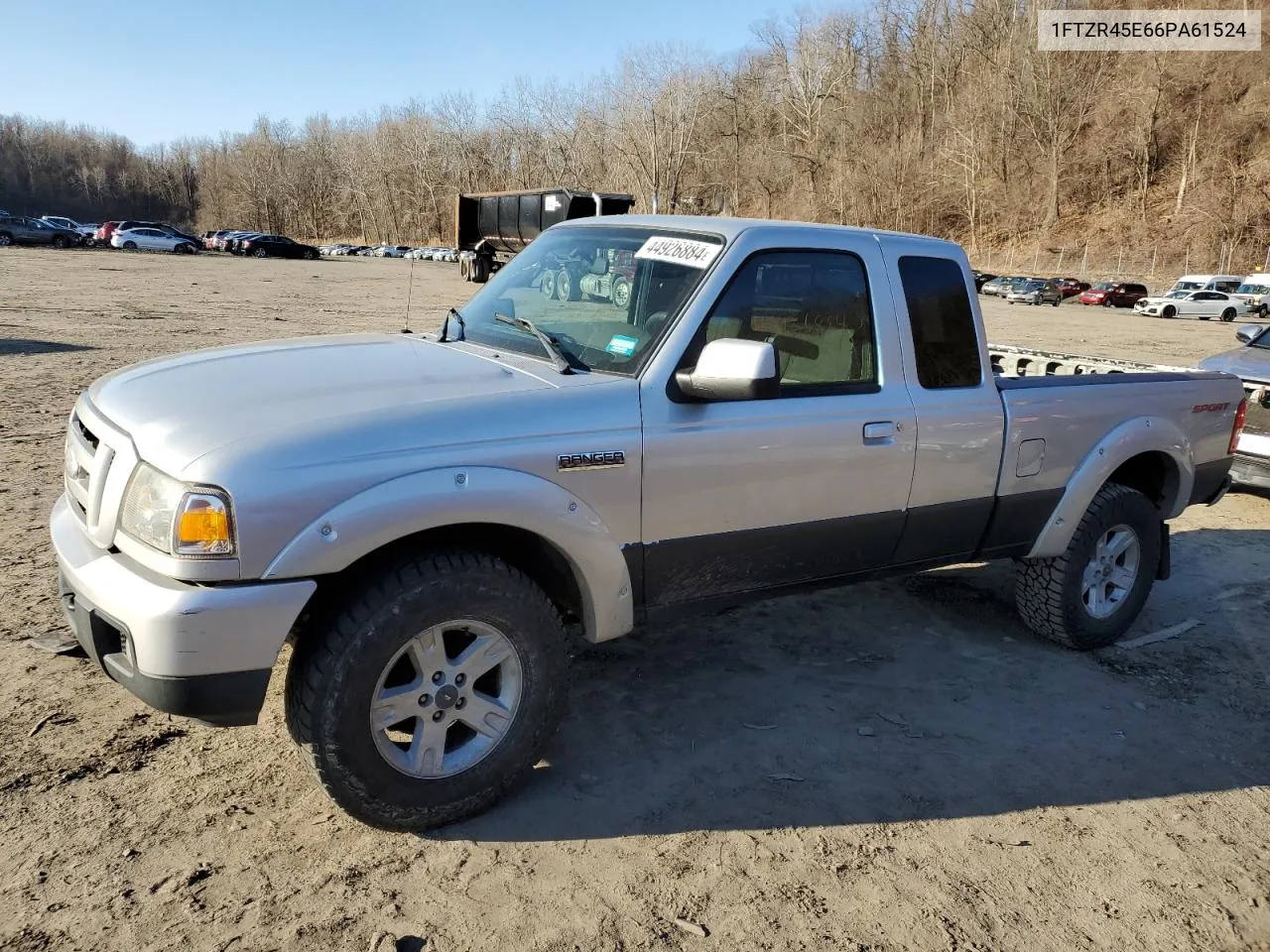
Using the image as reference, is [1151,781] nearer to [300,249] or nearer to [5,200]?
[300,249]

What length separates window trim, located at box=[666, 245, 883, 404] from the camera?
131 inches

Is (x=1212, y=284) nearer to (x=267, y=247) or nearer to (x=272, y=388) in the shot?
(x=272, y=388)

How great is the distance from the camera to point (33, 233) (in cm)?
4694

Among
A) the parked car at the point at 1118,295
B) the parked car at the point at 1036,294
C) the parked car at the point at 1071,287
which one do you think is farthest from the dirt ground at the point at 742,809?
the parked car at the point at 1071,287

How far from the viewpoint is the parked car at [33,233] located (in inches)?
1820

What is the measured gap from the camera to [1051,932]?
2814 millimetres

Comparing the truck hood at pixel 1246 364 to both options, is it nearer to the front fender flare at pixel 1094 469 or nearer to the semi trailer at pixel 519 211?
the front fender flare at pixel 1094 469

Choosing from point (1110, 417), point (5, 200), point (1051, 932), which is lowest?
point (1051, 932)

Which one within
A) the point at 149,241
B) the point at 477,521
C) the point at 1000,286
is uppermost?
the point at 149,241

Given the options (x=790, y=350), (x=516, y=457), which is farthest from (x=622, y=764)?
(x=790, y=350)

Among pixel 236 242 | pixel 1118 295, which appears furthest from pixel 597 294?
pixel 236 242

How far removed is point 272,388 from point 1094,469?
3795mm

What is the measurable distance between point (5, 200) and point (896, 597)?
486 feet

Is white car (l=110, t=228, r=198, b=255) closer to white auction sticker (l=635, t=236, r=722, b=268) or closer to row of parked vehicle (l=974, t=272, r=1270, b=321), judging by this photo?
row of parked vehicle (l=974, t=272, r=1270, b=321)
